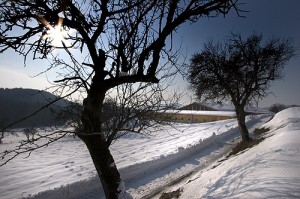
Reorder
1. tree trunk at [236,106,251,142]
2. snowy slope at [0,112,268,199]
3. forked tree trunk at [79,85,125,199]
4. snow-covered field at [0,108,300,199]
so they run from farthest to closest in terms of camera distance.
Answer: tree trunk at [236,106,251,142], snowy slope at [0,112,268,199], snow-covered field at [0,108,300,199], forked tree trunk at [79,85,125,199]

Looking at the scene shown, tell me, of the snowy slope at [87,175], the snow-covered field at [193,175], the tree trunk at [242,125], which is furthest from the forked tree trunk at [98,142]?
the tree trunk at [242,125]

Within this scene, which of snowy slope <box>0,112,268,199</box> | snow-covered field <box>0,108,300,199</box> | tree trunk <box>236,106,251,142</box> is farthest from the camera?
tree trunk <box>236,106,251,142</box>

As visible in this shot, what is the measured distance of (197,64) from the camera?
17.7 metres

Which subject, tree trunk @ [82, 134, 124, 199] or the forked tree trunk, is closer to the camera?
the forked tree trunk

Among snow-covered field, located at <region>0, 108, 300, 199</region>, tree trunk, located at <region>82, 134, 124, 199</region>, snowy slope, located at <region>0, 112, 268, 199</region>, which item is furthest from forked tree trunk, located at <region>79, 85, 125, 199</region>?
snowy slope, located at <region>0, 112, 268, 199</region>

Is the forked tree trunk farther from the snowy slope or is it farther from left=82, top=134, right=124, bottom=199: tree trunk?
the snowy slope

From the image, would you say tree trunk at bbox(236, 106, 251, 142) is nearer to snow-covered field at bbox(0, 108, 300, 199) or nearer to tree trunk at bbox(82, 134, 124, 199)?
snow-covered field at bbox(0, 108, 300, 199)

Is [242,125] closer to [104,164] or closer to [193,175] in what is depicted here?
[193,175]

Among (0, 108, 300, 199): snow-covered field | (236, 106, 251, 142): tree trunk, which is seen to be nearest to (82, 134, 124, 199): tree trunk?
(0, 108, 300, 199): snow-covered field

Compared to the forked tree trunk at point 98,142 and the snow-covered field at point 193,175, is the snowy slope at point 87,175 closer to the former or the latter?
the snow-covered field at point 193,175

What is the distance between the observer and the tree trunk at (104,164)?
14.7ft

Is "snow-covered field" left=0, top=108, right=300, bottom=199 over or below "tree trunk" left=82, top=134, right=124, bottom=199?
below

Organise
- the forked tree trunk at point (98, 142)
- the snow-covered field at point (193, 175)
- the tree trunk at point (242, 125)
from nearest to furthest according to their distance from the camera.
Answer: the forked tree trunk at point (98, 142)
the snow-covered field at point (193, 175)
the tree trunk at point (242, 125)

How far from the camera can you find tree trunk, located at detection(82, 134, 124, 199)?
4.49 metres
